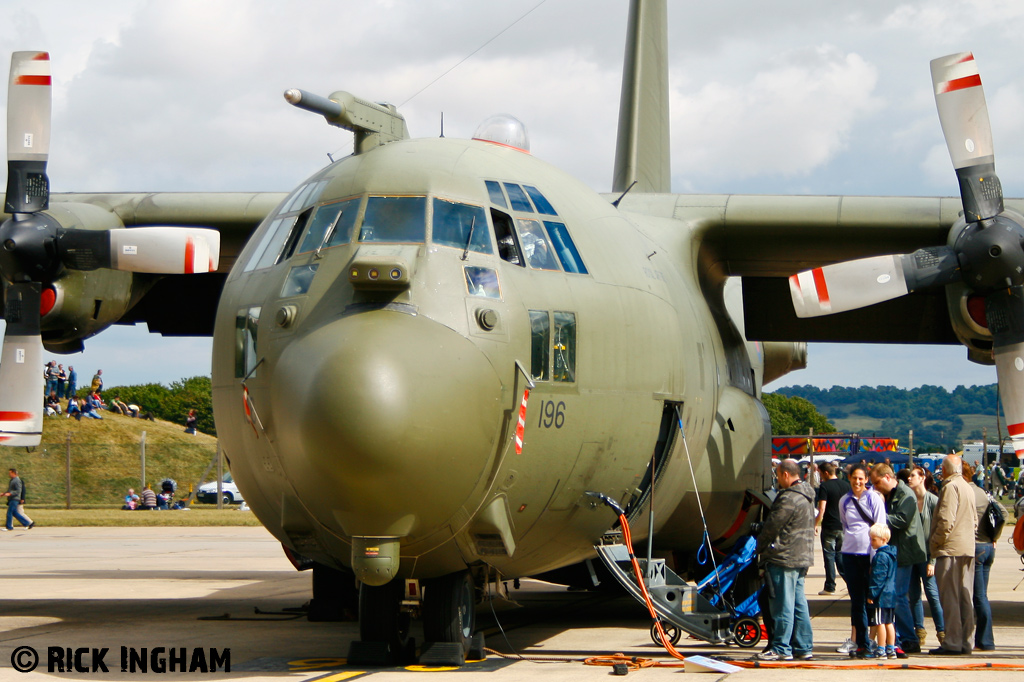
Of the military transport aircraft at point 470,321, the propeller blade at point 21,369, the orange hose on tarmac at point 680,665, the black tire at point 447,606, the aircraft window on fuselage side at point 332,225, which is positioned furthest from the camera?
the propeller blade at point 21,369

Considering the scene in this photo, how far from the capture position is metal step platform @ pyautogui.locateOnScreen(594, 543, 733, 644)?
25.9ft

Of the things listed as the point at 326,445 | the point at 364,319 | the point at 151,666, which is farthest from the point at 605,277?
the point at 151,666

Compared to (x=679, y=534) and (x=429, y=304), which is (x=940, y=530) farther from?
(x=429, y=304)

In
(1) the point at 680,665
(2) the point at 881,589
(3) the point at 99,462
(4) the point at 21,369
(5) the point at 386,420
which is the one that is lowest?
(1) the point at 680,665

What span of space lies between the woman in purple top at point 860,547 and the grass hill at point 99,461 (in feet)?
101

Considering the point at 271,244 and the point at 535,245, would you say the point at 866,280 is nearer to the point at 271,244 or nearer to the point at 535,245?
the point at 535,245

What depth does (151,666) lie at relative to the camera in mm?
8016

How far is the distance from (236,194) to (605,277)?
555 cm

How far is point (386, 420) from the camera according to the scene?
605cm

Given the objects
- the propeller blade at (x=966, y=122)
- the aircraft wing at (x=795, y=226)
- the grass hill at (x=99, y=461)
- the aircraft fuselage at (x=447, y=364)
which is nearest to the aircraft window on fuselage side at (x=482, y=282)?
the aircraft fuselage at (x=447, y=364)

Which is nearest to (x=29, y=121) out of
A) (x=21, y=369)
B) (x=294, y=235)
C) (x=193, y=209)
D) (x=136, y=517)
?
(x=193, y=209)

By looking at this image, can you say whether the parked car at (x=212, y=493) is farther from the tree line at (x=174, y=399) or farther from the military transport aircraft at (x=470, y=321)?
the tree line at (x=174, y=399)

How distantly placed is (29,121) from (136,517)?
899 inches

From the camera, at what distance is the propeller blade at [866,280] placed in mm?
9375
